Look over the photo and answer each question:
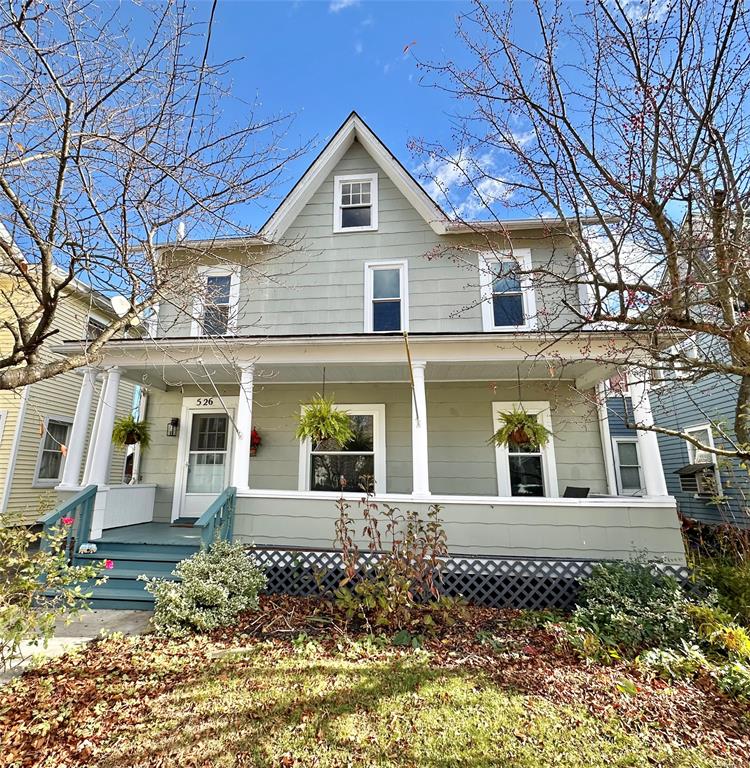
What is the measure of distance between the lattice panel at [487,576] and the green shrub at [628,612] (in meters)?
0.24

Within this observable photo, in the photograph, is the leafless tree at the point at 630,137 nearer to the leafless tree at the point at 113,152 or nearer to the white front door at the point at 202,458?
the leafless tree at the point at 113,152

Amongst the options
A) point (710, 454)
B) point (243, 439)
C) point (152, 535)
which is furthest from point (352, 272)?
point (710, 454)

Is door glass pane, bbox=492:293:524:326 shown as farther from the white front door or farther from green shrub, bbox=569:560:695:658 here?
the white front door

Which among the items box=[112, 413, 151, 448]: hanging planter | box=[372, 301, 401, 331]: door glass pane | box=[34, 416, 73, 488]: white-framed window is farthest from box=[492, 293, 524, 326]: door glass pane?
box=[34, 416, 73, 488]: white-framed window

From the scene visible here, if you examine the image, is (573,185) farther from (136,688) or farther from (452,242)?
(136,688)

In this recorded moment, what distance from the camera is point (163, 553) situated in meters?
5.82

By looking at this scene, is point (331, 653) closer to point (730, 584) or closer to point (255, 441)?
point (255, 441)

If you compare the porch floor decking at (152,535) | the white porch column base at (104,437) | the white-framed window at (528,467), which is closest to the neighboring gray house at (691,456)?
the white-framed window at (528,467)

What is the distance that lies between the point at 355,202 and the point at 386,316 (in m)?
2.68

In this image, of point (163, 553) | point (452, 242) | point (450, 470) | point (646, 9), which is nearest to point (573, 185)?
point (646, 9)

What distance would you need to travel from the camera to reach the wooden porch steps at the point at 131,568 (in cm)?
517

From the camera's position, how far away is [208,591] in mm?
4664

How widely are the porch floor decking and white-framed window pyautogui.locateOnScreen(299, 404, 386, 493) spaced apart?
2007 mm

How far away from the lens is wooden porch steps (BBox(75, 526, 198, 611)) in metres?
5.17
